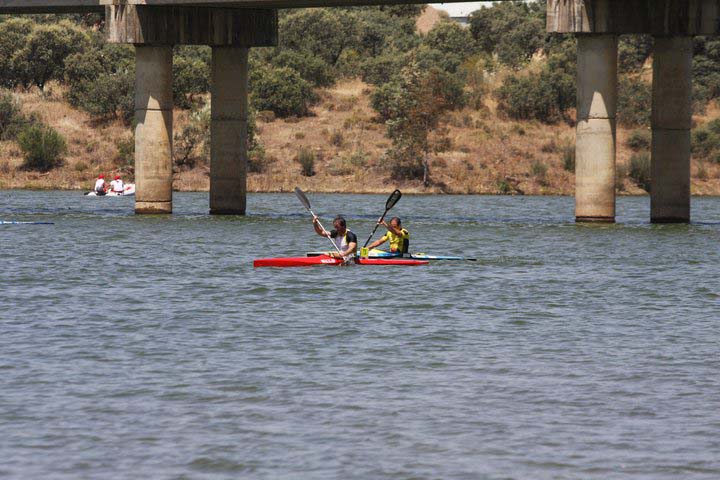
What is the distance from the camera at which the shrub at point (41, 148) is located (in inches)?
3221

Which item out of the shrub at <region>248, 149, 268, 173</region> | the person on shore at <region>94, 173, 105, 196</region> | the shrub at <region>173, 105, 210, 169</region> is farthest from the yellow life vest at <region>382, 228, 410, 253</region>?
the shrub at <region>173, 105, 210, 169</region>

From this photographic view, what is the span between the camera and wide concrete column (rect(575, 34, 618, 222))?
47812 mm

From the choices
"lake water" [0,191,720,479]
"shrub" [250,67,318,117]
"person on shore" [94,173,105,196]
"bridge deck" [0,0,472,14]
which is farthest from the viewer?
"shrub" [250,67,318,117]

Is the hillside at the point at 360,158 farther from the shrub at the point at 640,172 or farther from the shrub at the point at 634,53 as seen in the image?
the shrub at the point at 634,53

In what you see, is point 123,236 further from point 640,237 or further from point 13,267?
point 640,237

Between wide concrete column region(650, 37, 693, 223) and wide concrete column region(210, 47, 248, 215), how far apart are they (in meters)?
14.9

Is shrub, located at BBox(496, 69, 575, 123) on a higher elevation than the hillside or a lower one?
higher

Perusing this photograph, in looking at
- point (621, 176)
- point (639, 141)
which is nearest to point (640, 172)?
point (621, 176)

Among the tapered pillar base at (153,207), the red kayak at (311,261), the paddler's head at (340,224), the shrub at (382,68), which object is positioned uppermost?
the shrub at (382,68)

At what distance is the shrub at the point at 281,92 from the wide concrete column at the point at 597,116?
42.7 meters

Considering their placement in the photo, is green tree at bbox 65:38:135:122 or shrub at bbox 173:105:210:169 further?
green tree at bbox 65:38:135:122

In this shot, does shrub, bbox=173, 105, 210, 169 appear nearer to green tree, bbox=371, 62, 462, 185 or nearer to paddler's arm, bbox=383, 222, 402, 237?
green tree, bbox=371, 62, 462, 185

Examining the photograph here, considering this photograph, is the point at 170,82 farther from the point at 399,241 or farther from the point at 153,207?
the point at 399,241

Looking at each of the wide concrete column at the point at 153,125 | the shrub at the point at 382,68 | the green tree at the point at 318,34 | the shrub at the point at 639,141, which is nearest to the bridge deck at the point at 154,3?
the wide concrete column at the point at 153,125
